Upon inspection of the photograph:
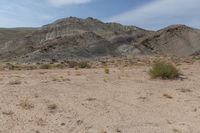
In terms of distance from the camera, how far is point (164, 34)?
352 ft

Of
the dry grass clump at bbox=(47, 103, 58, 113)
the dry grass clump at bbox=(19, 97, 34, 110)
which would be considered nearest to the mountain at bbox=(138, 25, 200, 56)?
the dry grass clump at bbox=(19, 97, 34, 110)

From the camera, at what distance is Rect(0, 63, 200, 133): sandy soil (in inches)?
558

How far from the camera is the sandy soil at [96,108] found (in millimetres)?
14164

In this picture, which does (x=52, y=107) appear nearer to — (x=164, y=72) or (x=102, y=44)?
(x=164, y=72)

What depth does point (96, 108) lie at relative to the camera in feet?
54.0

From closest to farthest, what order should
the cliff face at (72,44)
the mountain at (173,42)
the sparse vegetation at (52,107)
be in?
the sparse vegetation at (52,107) < the cliff face at (72,44) < the mountain at (173,42)

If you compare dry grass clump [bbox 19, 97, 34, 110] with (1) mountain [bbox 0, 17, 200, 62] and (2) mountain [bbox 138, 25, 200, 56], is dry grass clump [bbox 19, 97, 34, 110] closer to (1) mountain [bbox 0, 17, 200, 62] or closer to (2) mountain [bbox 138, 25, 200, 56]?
(1) mountain [bbox 0, 17, 200, 62]

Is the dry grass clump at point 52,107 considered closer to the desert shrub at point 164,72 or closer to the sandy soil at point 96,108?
the sandy soil at point 96,108

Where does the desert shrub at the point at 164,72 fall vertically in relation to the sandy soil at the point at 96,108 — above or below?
above

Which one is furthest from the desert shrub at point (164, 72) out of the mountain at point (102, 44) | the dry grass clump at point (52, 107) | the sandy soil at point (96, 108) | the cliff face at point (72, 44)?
the mountain at point (102, 44)

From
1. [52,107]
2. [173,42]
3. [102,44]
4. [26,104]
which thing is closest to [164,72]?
[52,107]

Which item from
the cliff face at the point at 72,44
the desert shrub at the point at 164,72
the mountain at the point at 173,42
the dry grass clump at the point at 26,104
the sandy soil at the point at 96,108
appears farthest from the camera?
the mountain at the point at 173,42

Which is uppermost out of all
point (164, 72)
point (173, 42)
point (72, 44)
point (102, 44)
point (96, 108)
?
point (164, 72)

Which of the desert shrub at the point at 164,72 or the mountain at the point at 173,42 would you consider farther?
the mountain at the point at 173,42
